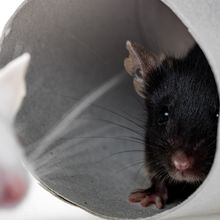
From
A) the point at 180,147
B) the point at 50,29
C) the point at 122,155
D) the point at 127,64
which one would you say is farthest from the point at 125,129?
the point at 180,147

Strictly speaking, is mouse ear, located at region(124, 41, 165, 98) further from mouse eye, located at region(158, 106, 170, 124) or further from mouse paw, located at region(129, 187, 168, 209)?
mouse paw, located at region(129, 187, 168, 209)

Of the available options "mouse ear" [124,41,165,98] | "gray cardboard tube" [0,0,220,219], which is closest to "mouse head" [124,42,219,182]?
"mouse ear" [124,41,165,98]

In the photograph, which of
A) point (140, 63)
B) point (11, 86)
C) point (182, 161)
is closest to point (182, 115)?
point (182, 161)

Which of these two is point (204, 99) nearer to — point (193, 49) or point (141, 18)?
point (193, 49)

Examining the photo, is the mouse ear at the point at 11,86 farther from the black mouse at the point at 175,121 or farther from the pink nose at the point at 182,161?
the pink nose at the point at 182,161

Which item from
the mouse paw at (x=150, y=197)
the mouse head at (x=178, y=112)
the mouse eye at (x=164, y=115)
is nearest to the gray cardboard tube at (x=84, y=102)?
the mouse paw at (x=150, y=197)

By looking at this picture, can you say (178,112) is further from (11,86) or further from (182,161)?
(11,86)
